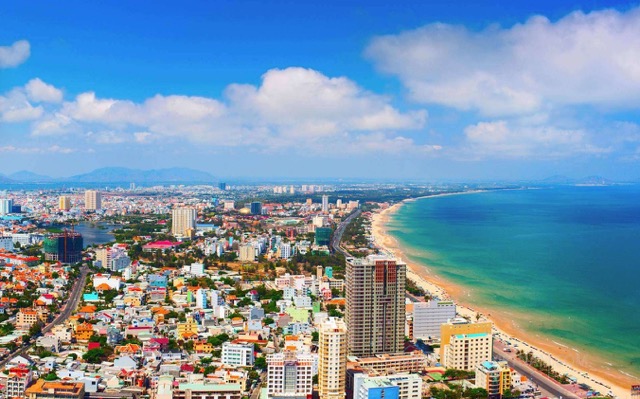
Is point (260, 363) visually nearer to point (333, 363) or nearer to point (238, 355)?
point (238, 355)

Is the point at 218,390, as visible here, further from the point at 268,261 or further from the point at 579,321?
the point at 268,261

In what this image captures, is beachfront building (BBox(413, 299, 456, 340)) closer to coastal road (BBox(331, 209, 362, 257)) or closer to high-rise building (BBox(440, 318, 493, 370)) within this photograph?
high-rise building (BBox(440, 318, 493, 370))

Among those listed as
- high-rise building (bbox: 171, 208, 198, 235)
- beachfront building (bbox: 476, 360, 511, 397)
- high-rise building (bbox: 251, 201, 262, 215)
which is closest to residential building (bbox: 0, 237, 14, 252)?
high-rise building (bbox: 171, 208, 198, 235)

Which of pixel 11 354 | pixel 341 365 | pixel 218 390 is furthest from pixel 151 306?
pixel 341 365

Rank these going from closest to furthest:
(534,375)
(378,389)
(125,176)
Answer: (378,389) < (534,375) < (125,176)

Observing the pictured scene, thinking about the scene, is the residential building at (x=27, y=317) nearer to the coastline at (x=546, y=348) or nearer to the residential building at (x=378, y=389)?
the residential building at (x=378, y=389)

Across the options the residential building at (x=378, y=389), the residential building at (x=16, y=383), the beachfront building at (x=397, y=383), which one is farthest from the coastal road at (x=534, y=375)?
the residential building at (x=16, y=383)

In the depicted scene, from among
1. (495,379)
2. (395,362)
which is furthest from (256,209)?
(495,379)
